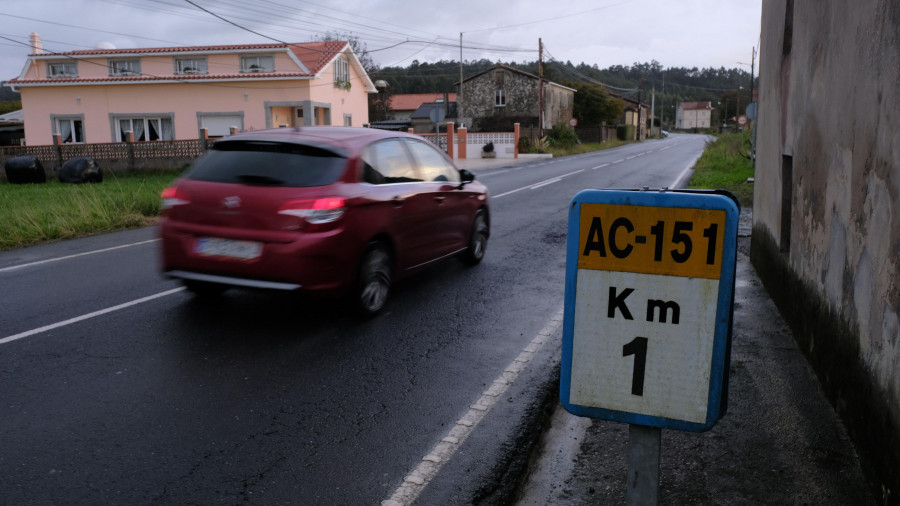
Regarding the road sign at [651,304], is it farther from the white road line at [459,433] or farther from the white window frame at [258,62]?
the white window frame at [258,62]

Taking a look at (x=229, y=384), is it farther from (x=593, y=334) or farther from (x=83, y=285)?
(x=83, y=285)

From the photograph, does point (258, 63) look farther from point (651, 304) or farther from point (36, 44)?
point (651, 304)

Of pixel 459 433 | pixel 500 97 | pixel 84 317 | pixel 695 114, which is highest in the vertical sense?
pixel 695 114

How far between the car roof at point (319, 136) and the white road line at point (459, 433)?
2380 millimetres

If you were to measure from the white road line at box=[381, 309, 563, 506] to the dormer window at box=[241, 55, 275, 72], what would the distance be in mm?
37801

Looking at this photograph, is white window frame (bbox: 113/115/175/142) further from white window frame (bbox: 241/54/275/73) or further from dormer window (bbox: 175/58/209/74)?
white window frame (bbox: 241/54/275/73)

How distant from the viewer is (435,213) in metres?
7.41

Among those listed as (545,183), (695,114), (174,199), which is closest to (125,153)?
(545,183)

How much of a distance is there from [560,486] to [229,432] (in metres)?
1.83

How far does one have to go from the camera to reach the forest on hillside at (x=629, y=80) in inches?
4126

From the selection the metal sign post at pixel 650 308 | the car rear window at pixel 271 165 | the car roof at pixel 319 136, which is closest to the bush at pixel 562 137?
the car roof at pixel 319 136

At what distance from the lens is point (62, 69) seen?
138 feet

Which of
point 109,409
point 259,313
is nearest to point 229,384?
point 109,409

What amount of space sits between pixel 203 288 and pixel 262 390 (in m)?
2.52
